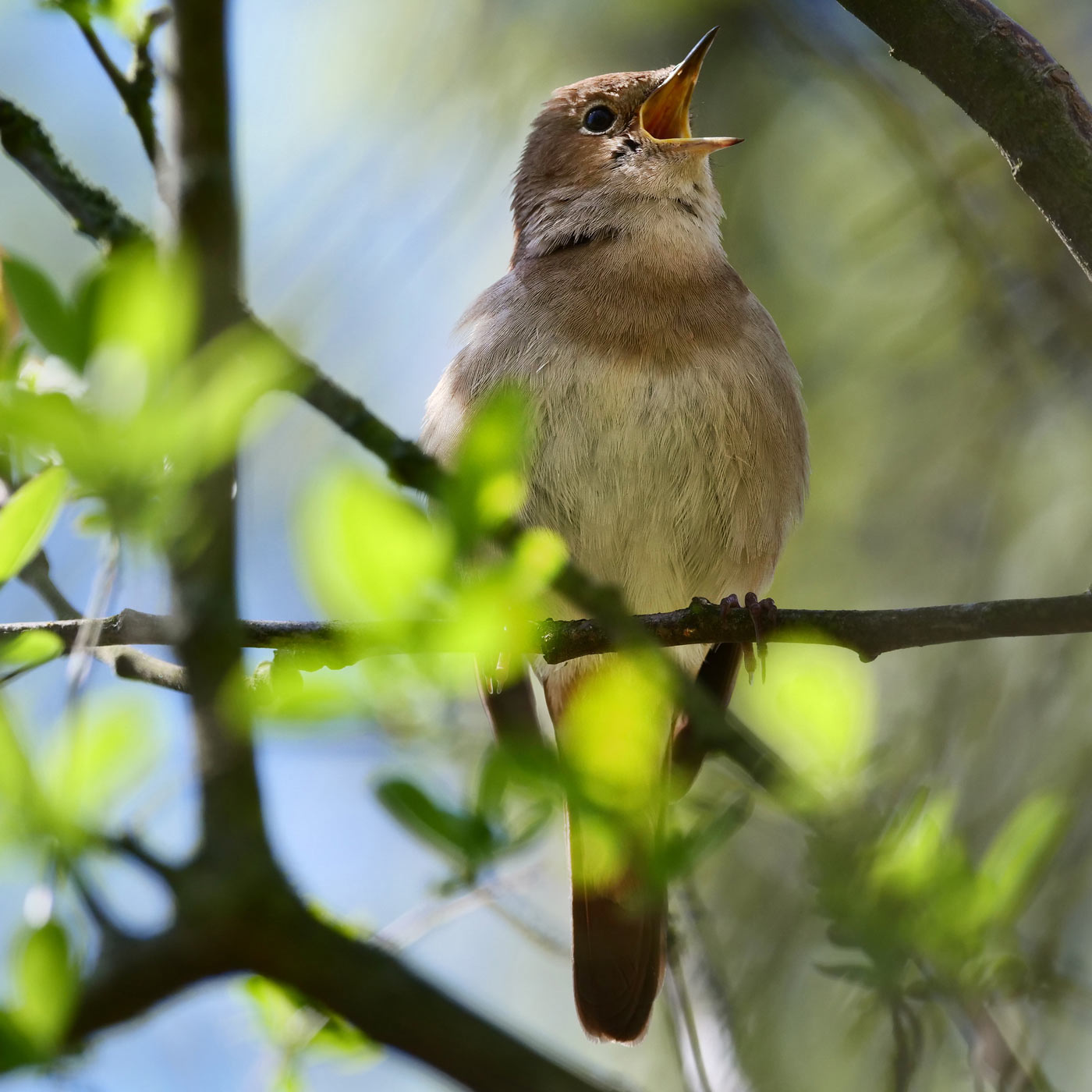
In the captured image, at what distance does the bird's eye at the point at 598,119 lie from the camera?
188 inches

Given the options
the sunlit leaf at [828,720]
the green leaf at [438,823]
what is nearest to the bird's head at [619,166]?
the sunlit leaf at [828,720]

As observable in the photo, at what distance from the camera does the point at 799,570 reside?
18.3 ft

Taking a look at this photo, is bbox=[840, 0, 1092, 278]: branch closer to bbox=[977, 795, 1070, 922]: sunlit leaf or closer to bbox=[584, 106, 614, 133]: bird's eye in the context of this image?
bbox=[977, 795, 1070, 922]: sunlit leaf

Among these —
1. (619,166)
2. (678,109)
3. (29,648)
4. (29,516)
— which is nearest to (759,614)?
(29,648)

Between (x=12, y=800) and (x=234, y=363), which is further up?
(x=234, y=363)

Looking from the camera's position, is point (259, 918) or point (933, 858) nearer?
point (259, 918)

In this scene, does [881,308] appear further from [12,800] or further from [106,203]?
[12,800]

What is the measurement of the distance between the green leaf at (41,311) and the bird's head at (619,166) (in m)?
3.01

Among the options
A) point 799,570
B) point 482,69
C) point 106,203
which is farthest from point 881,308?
point 106,203

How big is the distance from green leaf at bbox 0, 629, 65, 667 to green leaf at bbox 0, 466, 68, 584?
13 cm

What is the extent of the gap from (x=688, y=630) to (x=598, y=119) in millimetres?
2514

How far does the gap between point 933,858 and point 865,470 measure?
3.69 m

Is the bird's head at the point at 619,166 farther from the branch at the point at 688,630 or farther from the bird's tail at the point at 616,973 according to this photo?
the bird's tail at the point at 616,973

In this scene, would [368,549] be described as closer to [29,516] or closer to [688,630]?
[29,516]
